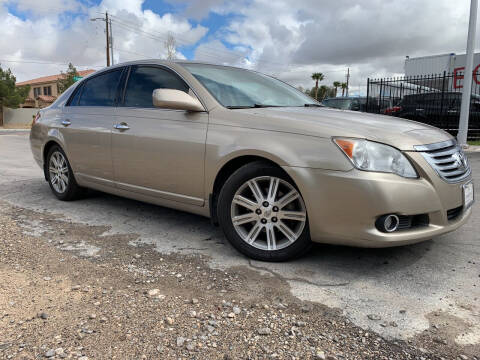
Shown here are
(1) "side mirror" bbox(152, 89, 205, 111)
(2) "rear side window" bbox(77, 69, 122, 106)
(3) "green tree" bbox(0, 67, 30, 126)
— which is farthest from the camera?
(3) "green tree" bbox(0, 67, 30, 126)

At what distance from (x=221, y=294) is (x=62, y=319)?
902mm

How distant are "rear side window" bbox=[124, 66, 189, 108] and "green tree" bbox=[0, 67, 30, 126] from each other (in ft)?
116

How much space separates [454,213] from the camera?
2945mm

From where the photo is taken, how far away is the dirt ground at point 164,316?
1953 mm

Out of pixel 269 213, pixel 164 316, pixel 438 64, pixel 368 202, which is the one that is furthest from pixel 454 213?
pixel 438 64

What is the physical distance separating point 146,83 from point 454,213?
2875 mm

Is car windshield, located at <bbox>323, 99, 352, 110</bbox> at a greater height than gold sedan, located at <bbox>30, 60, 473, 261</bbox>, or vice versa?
car windshield, located at <bbox>323, 99, 352, 110</bbox>

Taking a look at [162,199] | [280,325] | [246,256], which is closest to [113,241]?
[162,199]

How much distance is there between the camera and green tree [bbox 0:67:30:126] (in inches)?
1329

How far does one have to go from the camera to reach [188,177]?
3.37 meters

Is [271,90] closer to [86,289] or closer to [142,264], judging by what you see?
[142,264]

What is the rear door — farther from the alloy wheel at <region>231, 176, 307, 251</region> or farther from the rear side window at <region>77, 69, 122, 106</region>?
the alloy wheel at <region>231, 176, 307, 251</region>

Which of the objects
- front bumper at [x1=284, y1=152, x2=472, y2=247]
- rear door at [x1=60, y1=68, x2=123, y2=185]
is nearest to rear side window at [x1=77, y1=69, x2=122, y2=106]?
rear door at [x1=60, y1=68, x2=123, y2=185]

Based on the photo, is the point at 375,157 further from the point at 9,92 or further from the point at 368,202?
the point at 9,92
